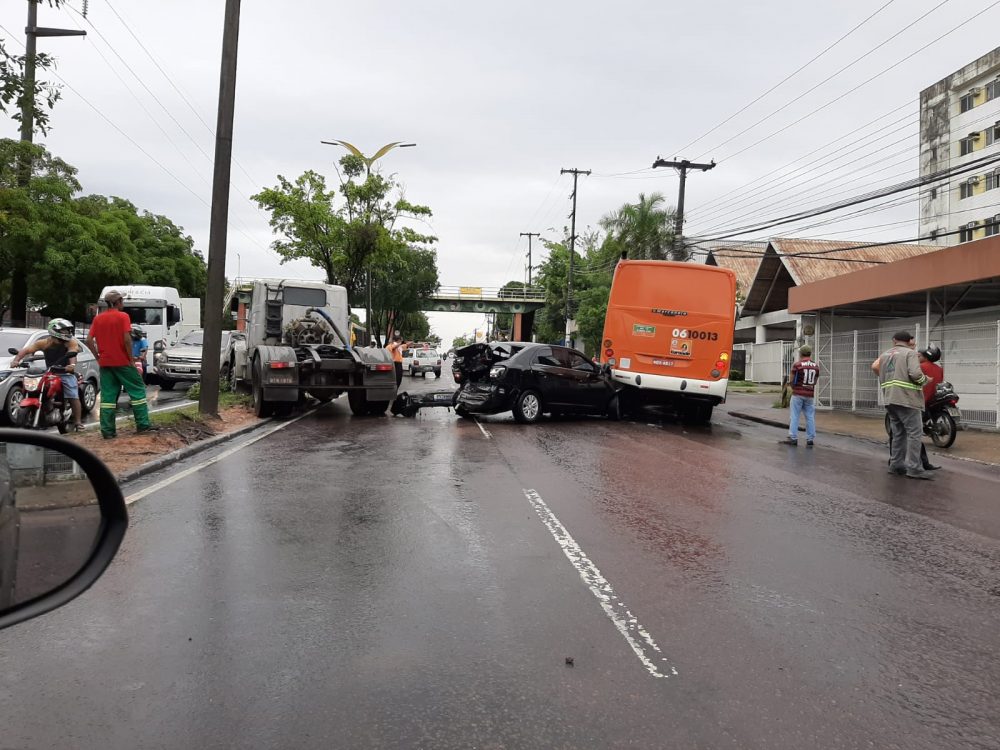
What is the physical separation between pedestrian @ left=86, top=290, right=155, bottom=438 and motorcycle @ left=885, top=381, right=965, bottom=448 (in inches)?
493

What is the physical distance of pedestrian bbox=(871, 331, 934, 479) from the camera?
1002cm

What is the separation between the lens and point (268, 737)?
3.03 metres

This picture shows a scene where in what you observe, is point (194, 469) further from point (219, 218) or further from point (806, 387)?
point (806, 387)

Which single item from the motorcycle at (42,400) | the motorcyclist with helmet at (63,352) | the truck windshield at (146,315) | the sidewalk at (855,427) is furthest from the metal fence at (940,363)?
the truck windshield at (146,315)

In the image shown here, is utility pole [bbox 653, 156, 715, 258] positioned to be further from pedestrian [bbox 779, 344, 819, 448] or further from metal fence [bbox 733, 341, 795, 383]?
pedestrian [bbox 779, 344, 819, 448]

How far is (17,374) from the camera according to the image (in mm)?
11758

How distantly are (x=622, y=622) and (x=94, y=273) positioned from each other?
33.0 meters

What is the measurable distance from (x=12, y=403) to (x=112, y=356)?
261 cm

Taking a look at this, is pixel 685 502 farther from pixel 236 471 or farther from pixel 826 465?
pixel 236 471

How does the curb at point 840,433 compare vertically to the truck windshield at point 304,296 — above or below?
below

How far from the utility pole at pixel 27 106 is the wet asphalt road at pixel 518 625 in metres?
4.38

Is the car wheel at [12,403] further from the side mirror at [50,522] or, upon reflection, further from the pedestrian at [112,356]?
the side mirror at [50,522]

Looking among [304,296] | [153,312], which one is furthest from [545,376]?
[153,312]

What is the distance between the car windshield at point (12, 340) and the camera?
41.7 ft
